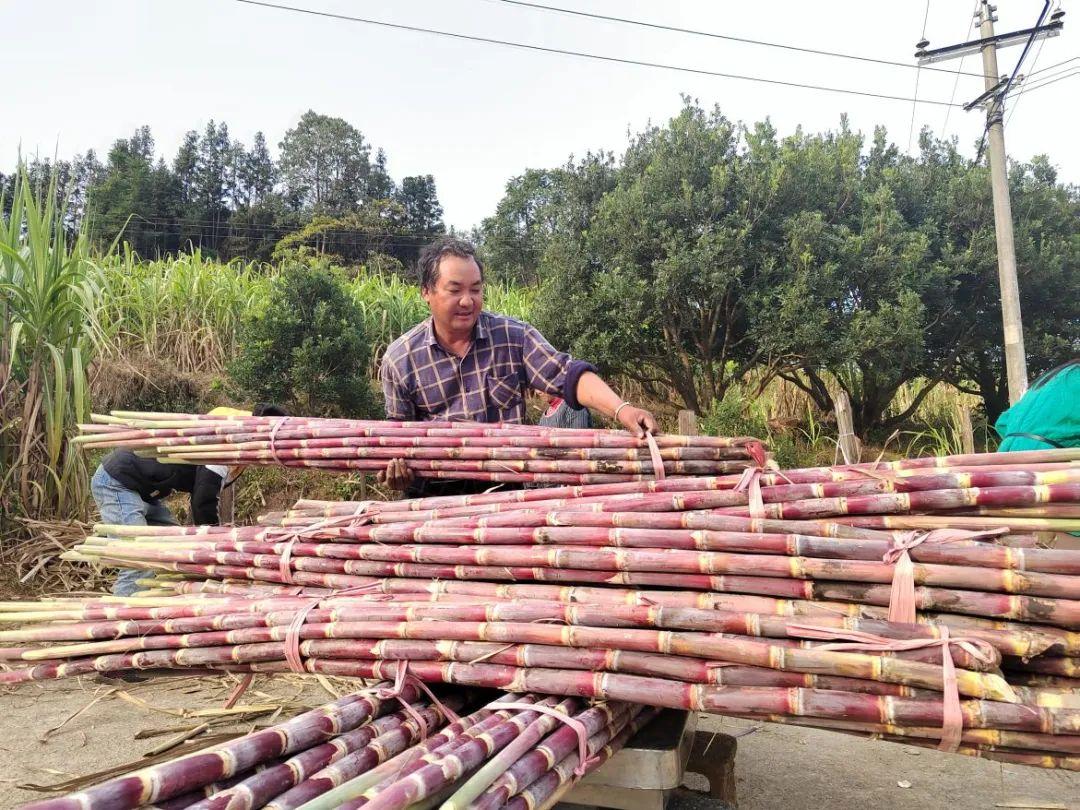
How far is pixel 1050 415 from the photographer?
2.67 m

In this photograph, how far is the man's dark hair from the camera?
9.06 feet

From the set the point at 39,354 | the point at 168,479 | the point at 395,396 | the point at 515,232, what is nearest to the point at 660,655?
the point at 395,396

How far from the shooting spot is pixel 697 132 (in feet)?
27.6

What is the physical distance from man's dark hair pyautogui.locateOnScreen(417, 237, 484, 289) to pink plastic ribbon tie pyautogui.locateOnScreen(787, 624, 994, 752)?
6.39 feet

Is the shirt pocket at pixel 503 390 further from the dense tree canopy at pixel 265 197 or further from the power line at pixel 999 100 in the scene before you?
the dense tree canopy at pixel 265 197

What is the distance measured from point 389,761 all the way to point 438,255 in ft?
6.72

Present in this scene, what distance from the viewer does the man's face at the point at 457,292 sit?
272 cm

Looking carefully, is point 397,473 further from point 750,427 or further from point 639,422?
point 750,427

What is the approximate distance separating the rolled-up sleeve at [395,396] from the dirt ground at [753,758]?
4.03 ft

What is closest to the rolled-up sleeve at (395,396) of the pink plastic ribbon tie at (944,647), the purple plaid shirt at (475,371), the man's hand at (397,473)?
the purple plaid shirt at (475,371)

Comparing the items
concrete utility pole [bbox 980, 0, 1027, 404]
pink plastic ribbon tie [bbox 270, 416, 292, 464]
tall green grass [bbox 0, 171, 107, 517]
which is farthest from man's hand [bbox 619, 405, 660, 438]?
concrete utility pole [bbox 980, 0, 1027, 404]

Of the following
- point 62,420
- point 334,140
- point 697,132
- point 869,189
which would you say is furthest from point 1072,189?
point 334,140

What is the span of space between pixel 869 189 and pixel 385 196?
24384 millimetres

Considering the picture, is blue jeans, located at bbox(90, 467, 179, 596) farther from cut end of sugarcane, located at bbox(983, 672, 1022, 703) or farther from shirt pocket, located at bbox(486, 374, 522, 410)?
cut end of sugarcane, located at bbox(983, 672, 1022, 703)
